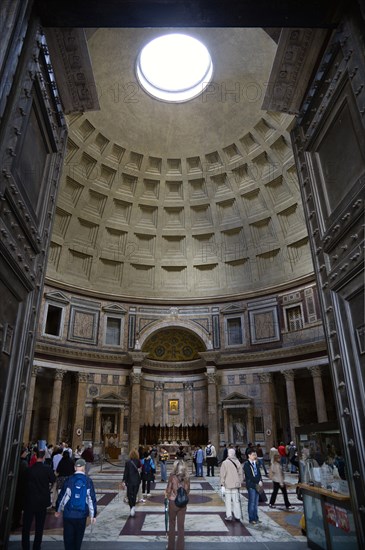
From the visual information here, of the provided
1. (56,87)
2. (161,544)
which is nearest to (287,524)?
(161,544)

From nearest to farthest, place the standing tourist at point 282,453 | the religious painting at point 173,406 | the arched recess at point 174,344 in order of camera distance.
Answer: the standing tourist at point 282,453 → the religious painting at point 173,406 → the arched recess at point 174,344

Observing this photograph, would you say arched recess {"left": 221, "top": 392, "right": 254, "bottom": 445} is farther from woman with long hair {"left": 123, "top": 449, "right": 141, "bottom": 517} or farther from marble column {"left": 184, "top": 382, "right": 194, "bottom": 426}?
woman with long hair {"left": 123, "top": 449, "right": 141, "bottom": 517}

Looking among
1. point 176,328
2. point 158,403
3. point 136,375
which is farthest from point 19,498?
point 176,328

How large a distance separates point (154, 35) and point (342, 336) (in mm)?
23064

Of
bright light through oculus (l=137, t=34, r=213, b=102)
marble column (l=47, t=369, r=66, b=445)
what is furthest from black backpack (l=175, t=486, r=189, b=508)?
bright light through oculus (l=137, t=34, r=213, b=102)

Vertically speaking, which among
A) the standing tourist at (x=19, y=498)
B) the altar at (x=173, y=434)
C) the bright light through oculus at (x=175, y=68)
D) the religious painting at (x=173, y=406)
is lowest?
the standing tourist at (x=19, y=498)

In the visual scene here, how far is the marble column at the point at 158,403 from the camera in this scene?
29.3 meters

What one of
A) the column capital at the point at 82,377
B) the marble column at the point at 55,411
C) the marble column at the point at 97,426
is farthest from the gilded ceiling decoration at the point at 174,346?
the marble column at the point at 55,411

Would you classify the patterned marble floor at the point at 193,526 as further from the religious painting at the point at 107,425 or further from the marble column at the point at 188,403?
the marble column at the point at 188,403

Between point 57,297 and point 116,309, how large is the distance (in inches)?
184

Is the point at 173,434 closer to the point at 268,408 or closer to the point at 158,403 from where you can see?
the point at 158,403

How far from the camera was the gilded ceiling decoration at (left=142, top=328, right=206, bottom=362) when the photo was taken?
31.2 m

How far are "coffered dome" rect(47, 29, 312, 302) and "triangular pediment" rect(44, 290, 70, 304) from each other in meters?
1.09

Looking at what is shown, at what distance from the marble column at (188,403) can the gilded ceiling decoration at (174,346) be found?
7.18 ft
